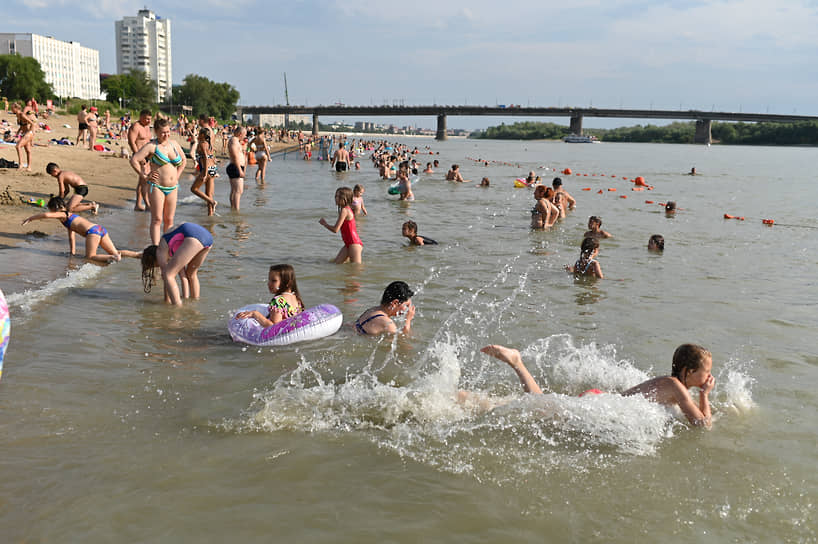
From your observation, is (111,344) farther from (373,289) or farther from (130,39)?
(130,39)

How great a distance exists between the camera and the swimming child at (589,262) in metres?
10.0

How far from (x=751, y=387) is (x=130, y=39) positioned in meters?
229

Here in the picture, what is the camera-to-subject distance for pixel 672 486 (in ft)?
13.1

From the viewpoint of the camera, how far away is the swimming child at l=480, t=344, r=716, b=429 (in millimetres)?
4695

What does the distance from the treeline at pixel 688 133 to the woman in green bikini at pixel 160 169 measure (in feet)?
471

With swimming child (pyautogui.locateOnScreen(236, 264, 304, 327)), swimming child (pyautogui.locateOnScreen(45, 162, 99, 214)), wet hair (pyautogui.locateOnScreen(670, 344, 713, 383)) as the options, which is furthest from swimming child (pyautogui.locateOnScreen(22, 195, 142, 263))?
wet hair (pyautogui.locateOnScreen(670, 344, 713, 383))

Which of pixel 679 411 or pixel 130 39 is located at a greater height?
pixel 130 39

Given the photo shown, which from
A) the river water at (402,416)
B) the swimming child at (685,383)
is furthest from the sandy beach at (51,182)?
the swimming child at (685,383)

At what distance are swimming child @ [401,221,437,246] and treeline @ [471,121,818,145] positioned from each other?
13891 cm

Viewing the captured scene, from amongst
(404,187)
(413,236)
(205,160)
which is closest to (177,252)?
(413,236)

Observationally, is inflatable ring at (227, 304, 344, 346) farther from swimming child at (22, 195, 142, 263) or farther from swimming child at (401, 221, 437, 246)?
swimming child at (401, 221, 437, 246)

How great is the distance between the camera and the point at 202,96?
120 metres

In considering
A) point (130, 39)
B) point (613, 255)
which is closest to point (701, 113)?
point (613, 255)

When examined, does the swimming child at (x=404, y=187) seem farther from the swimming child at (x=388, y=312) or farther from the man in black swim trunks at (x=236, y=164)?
the swimming child at (x=388, y=312)
